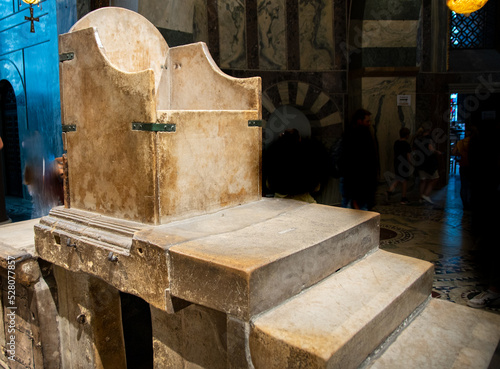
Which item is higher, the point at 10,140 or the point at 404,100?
the point at 404,100

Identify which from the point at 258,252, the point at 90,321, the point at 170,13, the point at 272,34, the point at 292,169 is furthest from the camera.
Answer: the point at 272,34

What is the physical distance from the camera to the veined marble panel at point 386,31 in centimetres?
768

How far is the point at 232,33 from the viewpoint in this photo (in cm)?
702

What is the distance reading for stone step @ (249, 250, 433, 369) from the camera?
5.06 ft

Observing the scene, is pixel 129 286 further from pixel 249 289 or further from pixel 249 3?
pixel 249 3

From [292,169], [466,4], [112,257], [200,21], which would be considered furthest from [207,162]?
[466,4]

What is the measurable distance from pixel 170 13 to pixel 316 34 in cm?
335

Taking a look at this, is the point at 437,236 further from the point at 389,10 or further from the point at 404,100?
the point at 389,10

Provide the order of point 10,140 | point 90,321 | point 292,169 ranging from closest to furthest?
point 90,321, point 292,169, point 10,140

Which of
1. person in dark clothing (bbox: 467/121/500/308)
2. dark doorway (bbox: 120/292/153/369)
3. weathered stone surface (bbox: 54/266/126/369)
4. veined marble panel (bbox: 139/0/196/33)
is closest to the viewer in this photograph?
weathered stone surface (bbox: 54/266/126/369)

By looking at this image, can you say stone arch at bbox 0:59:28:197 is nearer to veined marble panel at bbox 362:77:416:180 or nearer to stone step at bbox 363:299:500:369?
veined marble panel at bbox 362:77:416:180

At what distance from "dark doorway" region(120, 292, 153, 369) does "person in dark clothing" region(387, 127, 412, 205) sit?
18.1 feet

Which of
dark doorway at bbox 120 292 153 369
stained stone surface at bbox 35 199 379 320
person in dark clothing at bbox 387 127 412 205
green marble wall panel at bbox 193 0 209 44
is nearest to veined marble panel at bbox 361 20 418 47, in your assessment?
person in dark clothing at bbox 387 127 412 205

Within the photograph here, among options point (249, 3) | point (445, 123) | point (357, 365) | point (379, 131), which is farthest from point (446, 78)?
point (357, 365)
